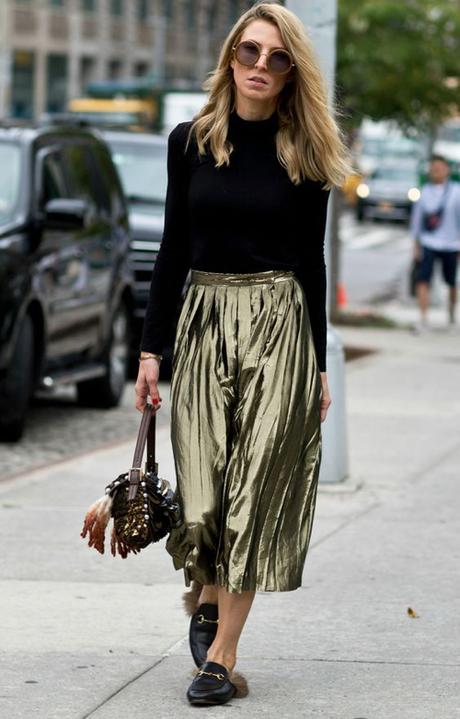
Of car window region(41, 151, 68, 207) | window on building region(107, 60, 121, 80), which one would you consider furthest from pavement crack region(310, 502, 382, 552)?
window on building region(107, 60, 121, 80)

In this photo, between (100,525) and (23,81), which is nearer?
(100,525)

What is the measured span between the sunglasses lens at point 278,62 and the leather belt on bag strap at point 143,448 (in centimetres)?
102

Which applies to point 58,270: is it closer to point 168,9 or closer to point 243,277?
point 243,277

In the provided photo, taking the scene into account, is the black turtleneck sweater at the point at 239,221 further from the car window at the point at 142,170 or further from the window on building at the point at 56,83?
the window on building at the point at 56,83

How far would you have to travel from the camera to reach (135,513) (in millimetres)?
4898

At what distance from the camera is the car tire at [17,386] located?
10047mm

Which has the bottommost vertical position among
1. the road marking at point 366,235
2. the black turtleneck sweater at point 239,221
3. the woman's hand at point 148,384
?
the road marking at point 366,235

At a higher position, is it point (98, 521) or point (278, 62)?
point (278, 62)

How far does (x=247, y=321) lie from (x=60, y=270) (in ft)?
19.8

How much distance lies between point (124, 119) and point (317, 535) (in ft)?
145

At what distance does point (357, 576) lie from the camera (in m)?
6.74

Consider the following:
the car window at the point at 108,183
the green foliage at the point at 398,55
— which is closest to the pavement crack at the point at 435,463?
the car window at the point at 108,183

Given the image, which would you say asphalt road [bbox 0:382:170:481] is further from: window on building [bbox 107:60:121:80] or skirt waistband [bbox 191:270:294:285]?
window on building [bbox 107:60:121:80]

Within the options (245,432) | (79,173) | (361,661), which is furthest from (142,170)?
(245,432)
